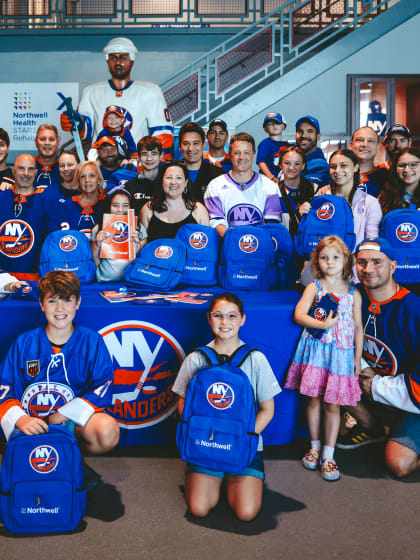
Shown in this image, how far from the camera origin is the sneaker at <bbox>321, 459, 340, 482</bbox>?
2.58 meters

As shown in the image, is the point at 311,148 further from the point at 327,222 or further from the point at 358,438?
the point at 358,438

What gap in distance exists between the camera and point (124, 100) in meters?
5.44

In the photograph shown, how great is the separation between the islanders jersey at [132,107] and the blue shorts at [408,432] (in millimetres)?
3726

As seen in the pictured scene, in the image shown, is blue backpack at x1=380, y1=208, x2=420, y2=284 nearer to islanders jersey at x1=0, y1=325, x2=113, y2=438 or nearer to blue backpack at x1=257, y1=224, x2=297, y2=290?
blue backpack at x1=257, y1=224, x2=297, y2=290

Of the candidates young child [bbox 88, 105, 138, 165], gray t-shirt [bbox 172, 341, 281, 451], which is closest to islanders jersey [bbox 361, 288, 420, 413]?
gray t-shirt [bbox 172, 341, 281, 451]

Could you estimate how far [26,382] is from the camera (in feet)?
8.09

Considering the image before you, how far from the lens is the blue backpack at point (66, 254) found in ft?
10.9

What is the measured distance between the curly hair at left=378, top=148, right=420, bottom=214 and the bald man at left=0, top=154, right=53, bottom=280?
8.09ft

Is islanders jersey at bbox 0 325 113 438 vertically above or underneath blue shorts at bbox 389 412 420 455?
above

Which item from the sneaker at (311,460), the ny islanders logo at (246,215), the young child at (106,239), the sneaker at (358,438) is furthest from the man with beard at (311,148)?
the sneaker at (311,460)

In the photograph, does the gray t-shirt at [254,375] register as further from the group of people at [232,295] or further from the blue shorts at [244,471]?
the blue shorts at [244,471]

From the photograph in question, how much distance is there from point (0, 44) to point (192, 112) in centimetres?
378

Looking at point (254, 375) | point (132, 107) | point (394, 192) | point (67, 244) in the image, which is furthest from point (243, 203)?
point (132, 107)

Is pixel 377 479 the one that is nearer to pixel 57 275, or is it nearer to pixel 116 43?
pixel 57 275
